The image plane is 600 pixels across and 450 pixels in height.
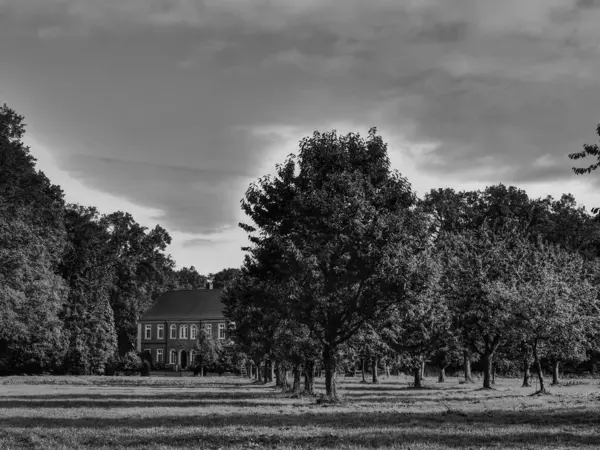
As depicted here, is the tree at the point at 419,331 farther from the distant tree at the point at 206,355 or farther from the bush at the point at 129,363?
the bush at the point at 129,363

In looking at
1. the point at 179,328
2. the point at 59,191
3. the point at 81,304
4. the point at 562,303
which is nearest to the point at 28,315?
the point at 59,191

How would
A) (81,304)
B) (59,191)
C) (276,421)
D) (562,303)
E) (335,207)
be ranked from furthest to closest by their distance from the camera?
(81,304) < (59,191) < (562,303) < (335,207) < (276,421)

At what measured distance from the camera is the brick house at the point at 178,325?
124 meters

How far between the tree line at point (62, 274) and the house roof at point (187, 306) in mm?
2797

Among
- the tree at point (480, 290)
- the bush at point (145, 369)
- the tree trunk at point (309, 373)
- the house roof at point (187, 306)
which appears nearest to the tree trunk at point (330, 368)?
the tree trunk at point (309, 373)

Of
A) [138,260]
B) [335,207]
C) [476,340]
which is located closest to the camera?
[335,207]

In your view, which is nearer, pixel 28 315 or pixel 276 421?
pixel 276 421

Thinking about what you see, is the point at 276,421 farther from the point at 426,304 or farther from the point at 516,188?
the point at 516,188

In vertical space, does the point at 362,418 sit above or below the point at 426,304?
below

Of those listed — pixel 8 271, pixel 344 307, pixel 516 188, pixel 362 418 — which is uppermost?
pixel 516 188

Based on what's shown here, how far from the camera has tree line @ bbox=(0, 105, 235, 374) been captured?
55.6 metres

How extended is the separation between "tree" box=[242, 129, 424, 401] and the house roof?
93.4m

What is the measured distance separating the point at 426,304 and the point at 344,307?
377cm

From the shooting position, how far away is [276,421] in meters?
21.2
